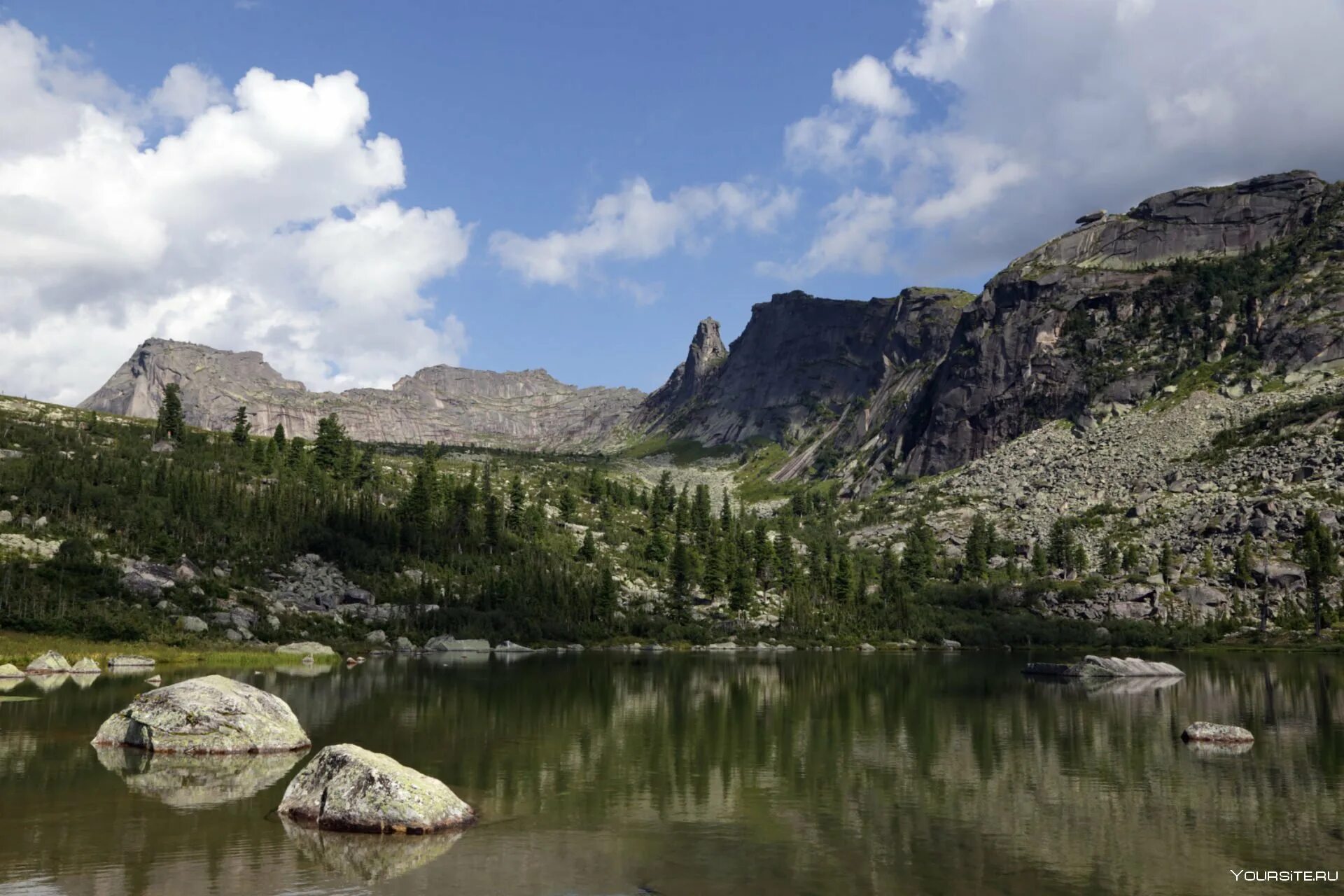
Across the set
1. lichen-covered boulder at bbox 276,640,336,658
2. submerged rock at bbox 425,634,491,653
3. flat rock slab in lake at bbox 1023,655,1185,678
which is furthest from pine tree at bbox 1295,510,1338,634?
lichen-covered boulder at bbox 276,640,336,658

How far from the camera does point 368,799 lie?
28.1m

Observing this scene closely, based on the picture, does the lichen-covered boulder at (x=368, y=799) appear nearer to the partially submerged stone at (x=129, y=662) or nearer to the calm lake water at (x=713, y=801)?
the calm lake water at (x=713, y=801)

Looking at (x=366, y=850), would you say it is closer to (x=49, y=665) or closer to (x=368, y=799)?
(x=368, y=799)

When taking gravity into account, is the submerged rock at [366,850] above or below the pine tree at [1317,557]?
below

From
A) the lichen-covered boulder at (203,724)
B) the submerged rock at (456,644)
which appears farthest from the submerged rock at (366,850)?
the submerged rock at (456,644)

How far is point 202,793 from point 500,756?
1339cm

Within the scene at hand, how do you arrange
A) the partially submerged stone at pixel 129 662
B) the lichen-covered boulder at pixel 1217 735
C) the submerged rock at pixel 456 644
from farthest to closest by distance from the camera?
1. the submerged rock at pixel 456 644
2. the partially submerged stone at pixel 129 662
3. the lichen-covered boulder at pixel 1217 735

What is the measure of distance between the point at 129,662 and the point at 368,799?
80.3 m

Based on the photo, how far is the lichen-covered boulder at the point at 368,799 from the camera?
27.8m

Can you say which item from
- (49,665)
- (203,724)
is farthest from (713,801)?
(49,665)

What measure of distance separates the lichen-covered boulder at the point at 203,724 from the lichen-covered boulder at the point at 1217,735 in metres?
48.1

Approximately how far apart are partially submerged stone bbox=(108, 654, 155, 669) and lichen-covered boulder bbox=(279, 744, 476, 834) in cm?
7414

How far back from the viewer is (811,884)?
918 inches

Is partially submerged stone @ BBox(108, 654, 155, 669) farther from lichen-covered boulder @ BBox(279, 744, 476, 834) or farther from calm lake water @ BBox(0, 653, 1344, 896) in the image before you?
lichen-covered boulder @ BBox(279, 744, 476, 834)
